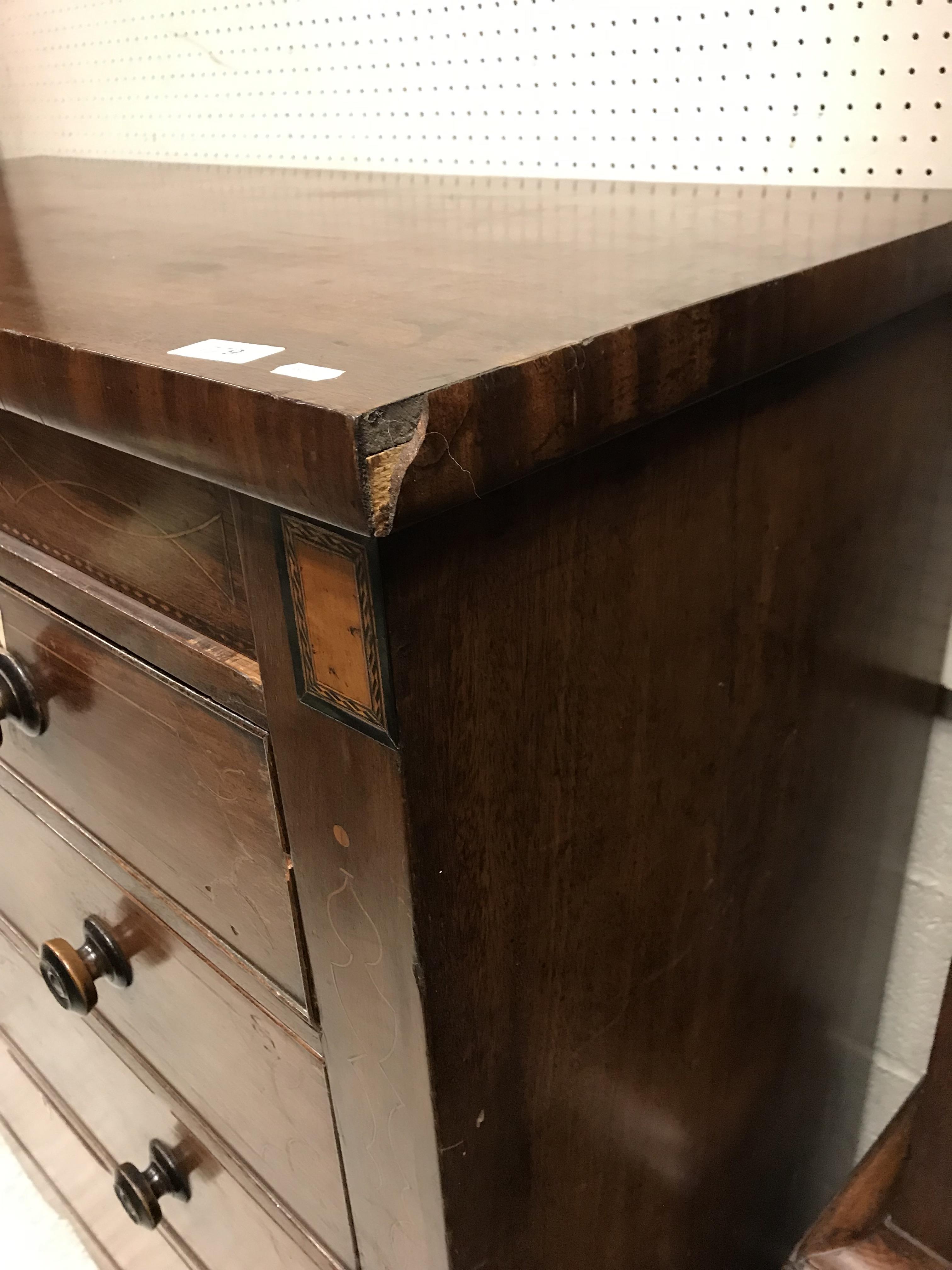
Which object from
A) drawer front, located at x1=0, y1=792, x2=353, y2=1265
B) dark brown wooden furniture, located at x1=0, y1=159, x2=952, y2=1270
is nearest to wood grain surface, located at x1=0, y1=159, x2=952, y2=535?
dark brown wooden furniture, located at x1=0, y1=159, x2=952, y2=1270

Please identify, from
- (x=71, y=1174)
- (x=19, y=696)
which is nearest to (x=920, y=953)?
(x=19, y=696)

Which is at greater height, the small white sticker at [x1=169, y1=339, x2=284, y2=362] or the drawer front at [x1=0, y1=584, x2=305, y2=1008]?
the small white sticker at [x1=169, y1=339, x2=284, y2=362]

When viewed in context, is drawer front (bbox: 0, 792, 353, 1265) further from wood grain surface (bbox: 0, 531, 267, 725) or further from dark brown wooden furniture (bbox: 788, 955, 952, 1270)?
dark brown wooden furniture (bbox: 788, 955, 952, 1270)

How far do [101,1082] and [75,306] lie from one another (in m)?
0.69

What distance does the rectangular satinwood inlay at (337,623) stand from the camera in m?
0.36

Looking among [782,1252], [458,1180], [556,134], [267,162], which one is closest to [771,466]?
[458,1180]

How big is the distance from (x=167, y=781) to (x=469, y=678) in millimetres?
240

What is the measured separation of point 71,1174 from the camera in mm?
1114

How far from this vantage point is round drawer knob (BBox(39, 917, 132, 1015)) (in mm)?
681

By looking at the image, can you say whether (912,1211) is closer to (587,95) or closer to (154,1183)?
(154,1183)

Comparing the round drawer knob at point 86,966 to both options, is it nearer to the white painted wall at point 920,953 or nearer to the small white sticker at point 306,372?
the small white sticker at point 306,372

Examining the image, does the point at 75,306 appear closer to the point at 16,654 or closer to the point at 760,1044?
the point at 16,654

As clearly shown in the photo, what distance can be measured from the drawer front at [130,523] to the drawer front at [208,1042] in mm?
242

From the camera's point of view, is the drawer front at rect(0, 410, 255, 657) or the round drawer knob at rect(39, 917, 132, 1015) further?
the round drawer knob at rect(39, 917, 132, 1015)
